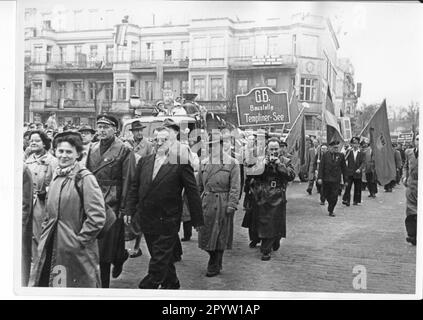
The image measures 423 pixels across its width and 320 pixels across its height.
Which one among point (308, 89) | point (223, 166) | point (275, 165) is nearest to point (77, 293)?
point (223, 166)

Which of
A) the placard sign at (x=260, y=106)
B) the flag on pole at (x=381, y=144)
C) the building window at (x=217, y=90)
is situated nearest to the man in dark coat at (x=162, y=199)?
the building window at (x=217, y=90)

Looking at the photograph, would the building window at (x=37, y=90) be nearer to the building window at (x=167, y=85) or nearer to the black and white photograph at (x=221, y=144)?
the black and white photograph at (x=221, y=144)

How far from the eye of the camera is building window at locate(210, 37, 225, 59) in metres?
3.92

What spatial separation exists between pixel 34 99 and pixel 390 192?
2678 mm

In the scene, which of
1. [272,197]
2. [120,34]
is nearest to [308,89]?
[272,197]

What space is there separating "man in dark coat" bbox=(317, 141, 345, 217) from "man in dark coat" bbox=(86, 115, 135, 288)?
1399 mm

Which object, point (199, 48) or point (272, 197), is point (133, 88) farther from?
point (272, 197)

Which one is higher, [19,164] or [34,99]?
[34,99]

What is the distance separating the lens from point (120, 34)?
390 centimetres

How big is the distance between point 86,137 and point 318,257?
6.19ft

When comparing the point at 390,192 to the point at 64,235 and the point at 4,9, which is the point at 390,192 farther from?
the point at 4,9

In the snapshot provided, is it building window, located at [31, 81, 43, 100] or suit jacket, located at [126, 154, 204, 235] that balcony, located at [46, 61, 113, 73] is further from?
suit jacket, located at [126, 154, 204, 235]

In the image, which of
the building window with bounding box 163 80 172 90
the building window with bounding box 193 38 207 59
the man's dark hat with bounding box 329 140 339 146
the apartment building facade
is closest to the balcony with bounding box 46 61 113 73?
the apartment building facade

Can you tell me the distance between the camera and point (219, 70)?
396cm
